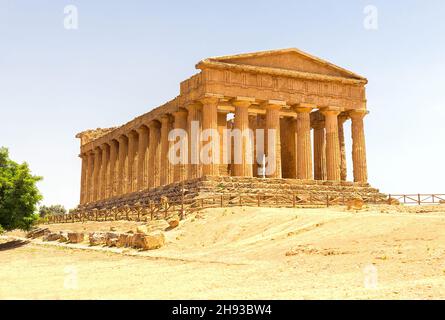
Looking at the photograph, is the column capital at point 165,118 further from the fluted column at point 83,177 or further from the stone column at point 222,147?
the fluted column at point 83,177

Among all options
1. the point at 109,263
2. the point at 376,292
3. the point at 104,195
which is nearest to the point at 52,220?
the point at 104,195

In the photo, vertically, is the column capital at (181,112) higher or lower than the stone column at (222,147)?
higher

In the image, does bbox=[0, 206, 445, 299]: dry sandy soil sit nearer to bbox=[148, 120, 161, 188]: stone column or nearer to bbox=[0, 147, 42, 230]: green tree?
bbox=[0, 147, 42, 230]: green tree

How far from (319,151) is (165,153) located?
1582 cm

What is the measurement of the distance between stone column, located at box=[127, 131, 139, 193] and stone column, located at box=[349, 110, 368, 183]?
2360cm

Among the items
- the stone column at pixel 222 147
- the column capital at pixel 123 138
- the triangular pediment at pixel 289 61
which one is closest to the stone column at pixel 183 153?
the stone column at pixel 222 147

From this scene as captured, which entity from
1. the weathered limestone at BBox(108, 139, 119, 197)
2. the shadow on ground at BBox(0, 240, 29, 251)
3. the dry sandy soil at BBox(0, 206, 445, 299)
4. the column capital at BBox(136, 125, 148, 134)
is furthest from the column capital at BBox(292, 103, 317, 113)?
the weathered limestone at BBox(108, 139, 119, 197)

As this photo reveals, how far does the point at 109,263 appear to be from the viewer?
20.8 meters

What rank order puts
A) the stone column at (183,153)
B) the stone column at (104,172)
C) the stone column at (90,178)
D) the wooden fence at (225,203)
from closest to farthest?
1. the wooden fence at (225,203)
2. the stone column at (183,153)
3. the stone column at (104,172)
4. the stone column at (90,178)

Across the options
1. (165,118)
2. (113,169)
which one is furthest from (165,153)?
(113,169)

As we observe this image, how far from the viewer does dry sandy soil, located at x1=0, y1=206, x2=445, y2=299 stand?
12.4 meters

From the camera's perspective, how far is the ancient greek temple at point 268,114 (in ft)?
143

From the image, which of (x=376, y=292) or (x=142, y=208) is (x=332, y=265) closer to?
(x=376, y=292)
